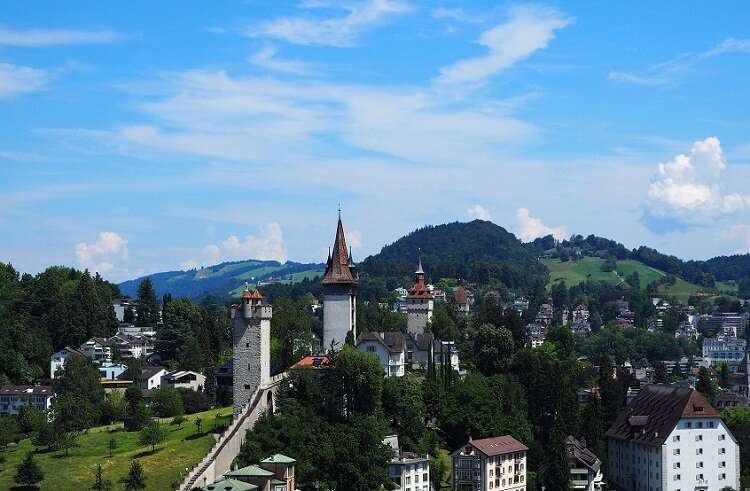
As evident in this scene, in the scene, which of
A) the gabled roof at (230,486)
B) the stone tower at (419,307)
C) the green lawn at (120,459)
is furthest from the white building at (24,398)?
the gabled roof at (230,486)

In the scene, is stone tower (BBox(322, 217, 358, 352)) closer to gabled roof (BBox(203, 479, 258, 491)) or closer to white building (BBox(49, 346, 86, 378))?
gabled roof (BBox(203, 479, 258, 491))

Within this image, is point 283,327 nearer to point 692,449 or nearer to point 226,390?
point 226,390

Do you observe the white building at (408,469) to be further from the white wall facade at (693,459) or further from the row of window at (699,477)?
the row of window at (699,477)

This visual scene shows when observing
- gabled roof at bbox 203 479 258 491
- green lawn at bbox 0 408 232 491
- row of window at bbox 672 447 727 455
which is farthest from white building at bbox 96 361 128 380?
row of window at bbox 672 447 727 455

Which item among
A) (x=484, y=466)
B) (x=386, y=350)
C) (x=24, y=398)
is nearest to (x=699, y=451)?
(x=484, y=466)

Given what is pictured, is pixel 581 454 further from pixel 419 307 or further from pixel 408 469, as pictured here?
pixel 419 307

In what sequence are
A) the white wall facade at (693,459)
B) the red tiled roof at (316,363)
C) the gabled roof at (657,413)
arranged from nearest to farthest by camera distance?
the red tiled roof at (316,363) → the white wall facade at (693,459) → the gabled roof at (657,413)

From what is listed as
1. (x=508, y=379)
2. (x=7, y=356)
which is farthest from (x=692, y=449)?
(x=7, y=356)
